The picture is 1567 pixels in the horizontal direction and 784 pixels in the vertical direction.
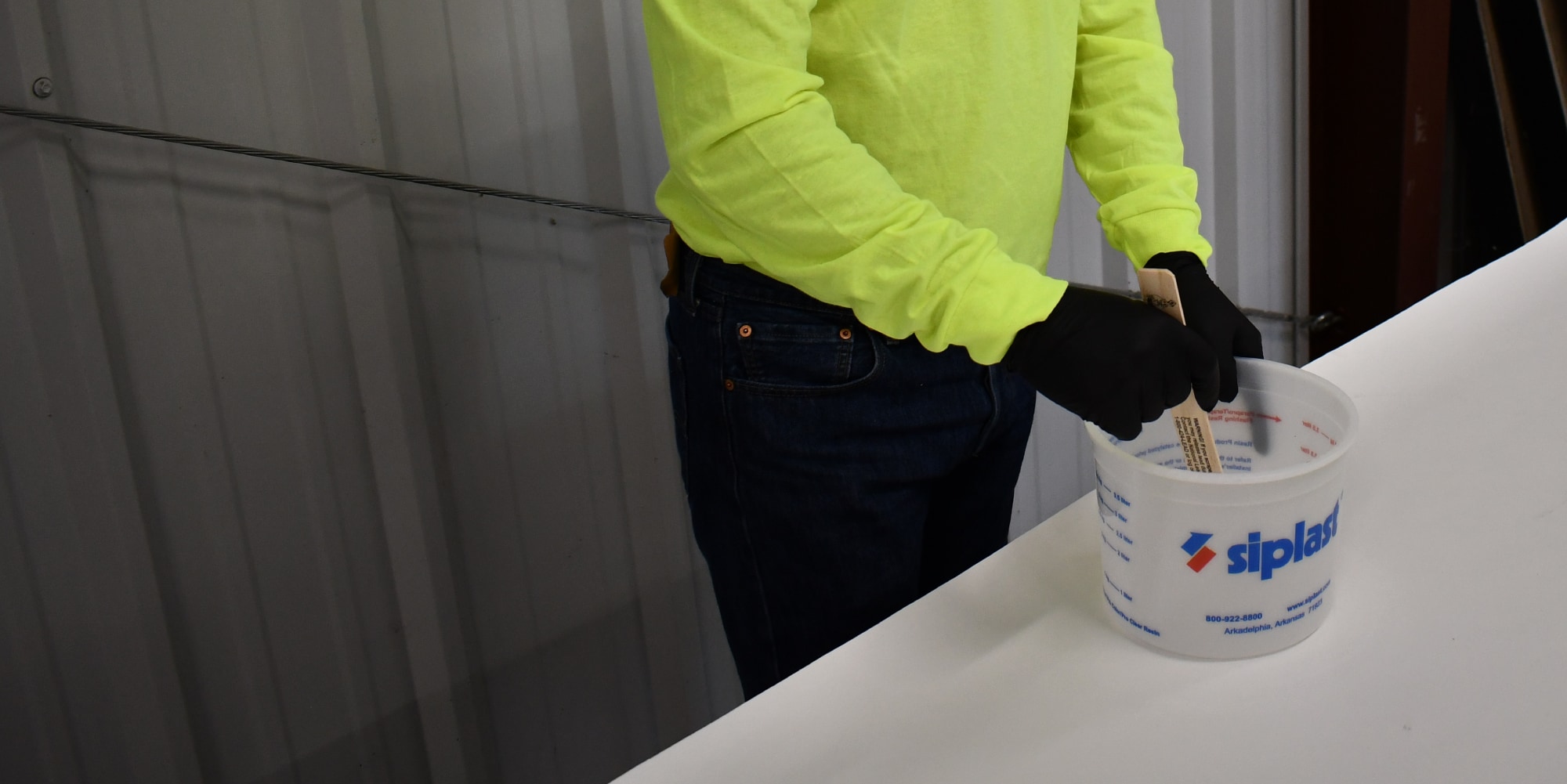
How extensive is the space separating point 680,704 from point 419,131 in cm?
95

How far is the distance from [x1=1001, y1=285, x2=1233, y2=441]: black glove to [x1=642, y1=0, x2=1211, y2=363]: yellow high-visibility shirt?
0.08 ft

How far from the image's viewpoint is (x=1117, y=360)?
2.43 feet

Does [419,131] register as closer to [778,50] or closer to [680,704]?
[778,50]

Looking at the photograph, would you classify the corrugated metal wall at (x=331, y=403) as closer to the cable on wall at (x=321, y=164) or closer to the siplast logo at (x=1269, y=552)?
the cable on wall at (x=321, y=164)

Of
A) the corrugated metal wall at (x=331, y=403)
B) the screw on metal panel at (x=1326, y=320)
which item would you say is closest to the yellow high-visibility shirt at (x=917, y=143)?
the corrugated metal wall at (x=331, y=403)

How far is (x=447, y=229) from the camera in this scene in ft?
4.59

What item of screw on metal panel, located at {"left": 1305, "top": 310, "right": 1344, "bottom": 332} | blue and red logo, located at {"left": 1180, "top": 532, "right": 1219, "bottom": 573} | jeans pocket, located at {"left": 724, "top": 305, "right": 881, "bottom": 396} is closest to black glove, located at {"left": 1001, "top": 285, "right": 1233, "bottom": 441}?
blue and red logo, located at {"left": 1180, "top": 532, "right": 1219, "bottom": 573}

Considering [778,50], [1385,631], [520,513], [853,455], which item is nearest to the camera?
[1385,631]

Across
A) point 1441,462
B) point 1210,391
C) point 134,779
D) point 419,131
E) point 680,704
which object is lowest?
point 680,704

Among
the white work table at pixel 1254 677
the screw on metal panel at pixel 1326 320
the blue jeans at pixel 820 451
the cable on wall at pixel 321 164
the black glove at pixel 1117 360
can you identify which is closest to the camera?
the white work table at pixel 1254 677

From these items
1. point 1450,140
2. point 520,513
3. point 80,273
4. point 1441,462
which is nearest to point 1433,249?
point 1450,140

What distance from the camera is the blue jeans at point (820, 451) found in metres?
1.00

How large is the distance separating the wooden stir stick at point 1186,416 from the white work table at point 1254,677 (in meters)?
0.11

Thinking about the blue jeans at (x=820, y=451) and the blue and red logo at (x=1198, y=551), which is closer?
the blue and red logo at (x=1198, y=551)
